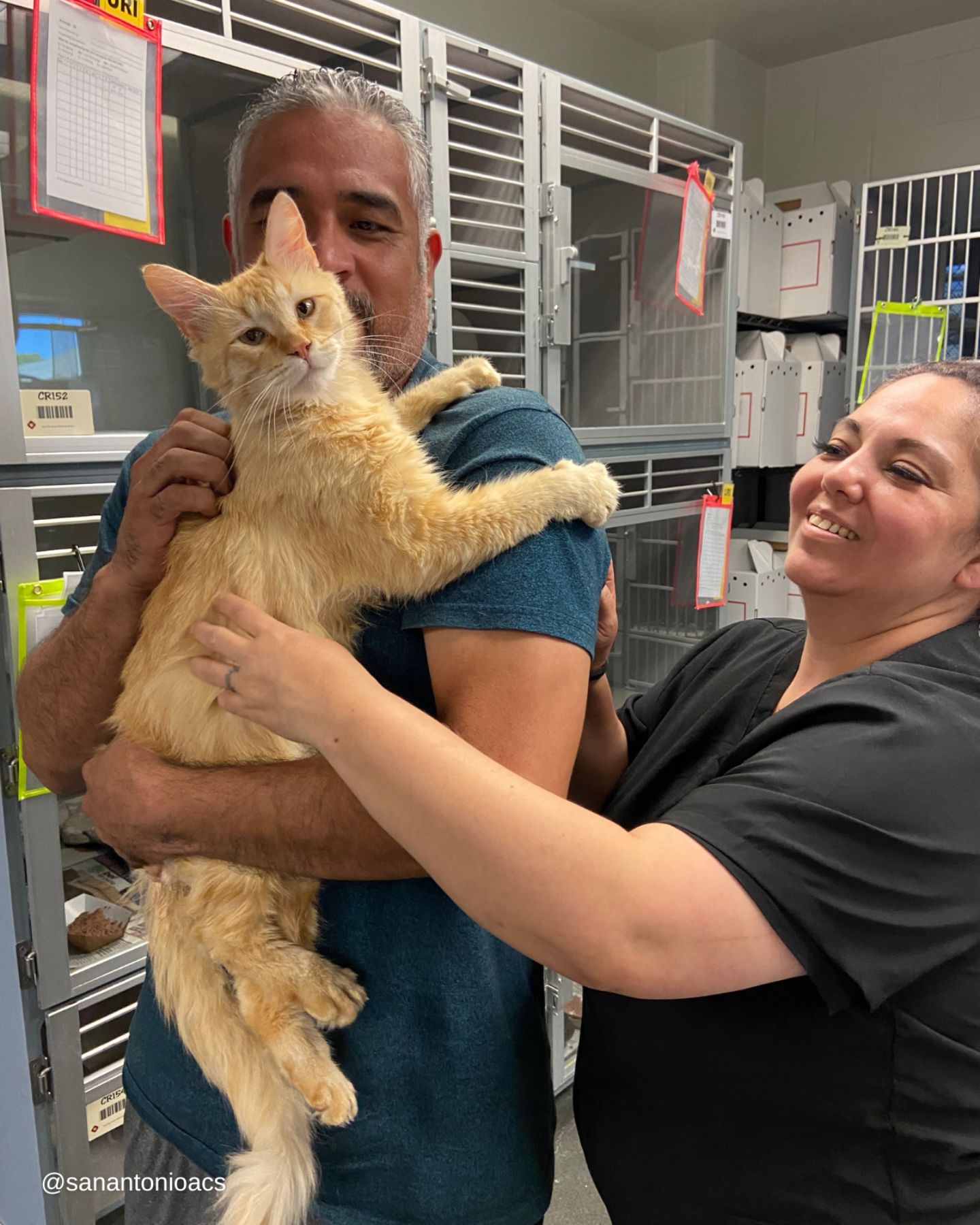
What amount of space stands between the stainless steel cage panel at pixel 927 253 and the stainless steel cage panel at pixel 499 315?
4.60ft

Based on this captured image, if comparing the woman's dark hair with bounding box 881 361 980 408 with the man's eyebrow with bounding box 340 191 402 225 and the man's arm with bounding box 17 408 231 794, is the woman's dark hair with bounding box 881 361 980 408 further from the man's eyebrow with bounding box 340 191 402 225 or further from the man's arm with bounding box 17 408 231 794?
the man's arm with bounding box 17 408 231 794

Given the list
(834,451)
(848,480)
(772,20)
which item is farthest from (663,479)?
(772,20)

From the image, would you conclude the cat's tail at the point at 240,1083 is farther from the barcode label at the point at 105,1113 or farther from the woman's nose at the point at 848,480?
the woman's nose at the point at 848,480

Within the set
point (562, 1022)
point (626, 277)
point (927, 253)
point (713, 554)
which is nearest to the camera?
point (562, 1022)

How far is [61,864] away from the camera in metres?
1.32

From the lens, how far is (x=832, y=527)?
99 cm

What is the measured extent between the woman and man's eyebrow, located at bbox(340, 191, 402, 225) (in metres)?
0.49

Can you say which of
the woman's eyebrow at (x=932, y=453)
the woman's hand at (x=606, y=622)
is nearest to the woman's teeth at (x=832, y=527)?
the woman's eyebrow at (x=932, y=453)

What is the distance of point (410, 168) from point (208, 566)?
533 millimetres

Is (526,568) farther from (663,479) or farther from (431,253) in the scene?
(663,479)

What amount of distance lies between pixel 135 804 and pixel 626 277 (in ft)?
6.00

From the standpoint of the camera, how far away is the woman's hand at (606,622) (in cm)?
106

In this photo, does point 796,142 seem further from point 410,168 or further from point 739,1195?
point 739,1195

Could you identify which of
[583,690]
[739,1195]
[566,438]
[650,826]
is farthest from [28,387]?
[739,1195]
